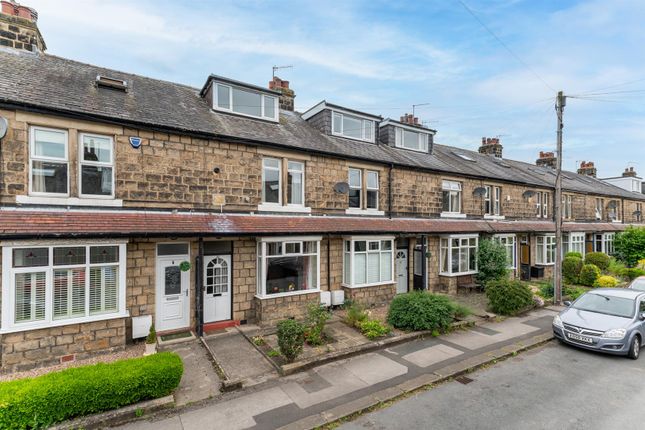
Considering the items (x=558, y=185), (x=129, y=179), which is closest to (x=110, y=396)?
(x=129, y=179)

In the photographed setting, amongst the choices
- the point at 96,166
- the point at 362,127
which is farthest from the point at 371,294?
the point at 96,166

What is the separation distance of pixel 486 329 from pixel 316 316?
5859 mm

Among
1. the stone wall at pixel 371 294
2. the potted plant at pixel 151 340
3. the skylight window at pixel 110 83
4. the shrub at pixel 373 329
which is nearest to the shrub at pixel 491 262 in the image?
the stone wall at pixel 371 294

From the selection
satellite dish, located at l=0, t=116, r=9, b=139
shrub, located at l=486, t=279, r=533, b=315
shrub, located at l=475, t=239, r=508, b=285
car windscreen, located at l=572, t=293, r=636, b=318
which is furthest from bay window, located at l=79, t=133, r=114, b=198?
shrub, located at l=475, t=239, r=508, b=285

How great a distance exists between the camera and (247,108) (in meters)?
12.1

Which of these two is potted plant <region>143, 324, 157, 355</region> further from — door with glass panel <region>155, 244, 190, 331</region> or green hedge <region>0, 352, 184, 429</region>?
green hedge <region>0, 352, 184, 429</region>

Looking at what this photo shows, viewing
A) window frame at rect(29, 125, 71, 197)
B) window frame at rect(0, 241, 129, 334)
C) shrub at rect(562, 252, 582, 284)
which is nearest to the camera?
window frame at rect(0, 241, 129, 334)

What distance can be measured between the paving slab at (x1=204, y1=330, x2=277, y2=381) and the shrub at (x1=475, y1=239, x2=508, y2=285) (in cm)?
1226

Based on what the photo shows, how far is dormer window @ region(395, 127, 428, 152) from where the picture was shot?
16.7 m

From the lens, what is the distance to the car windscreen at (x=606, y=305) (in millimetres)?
8773

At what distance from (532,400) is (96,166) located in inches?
456

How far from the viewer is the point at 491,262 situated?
1547 cm

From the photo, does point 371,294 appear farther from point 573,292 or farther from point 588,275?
point 588,275

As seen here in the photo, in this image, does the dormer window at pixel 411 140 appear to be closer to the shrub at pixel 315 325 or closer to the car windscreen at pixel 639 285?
the car windscreen at pixel 639 285
